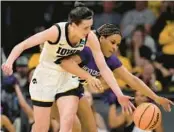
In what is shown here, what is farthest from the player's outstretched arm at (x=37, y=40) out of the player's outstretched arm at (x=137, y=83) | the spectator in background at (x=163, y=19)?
the spectator in background at (x=163, y=19)

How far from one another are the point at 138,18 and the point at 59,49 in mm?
4593

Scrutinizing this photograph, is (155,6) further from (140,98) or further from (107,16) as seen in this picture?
(140,98)

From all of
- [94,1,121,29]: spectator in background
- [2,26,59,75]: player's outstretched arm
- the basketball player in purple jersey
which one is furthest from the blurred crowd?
[2,26,59,75]: player's outstretched arm

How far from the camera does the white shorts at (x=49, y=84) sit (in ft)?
20.5

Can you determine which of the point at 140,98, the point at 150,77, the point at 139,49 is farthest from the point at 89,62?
the point at 139,49

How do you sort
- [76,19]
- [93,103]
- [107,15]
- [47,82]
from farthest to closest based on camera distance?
[107,15] → [93,103] → [47,82] → [76,19]

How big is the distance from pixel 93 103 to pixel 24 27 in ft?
9.26

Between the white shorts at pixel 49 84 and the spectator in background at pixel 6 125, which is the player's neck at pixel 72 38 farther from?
the spectator in background at pixel 6 125

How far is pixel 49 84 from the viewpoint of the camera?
6270 mm

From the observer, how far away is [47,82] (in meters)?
6.28

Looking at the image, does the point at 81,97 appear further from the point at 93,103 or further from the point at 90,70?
the point at 93,103

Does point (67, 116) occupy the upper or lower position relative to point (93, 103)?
upper

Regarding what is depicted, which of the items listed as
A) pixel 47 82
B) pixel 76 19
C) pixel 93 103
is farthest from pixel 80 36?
pixel 93 103

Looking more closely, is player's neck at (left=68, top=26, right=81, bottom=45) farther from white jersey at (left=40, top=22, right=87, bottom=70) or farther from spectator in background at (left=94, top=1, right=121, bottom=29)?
spectator in background at (left=94, top=1, right=121, bottom=29)
